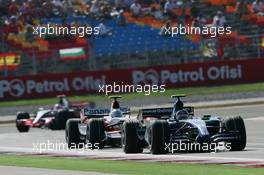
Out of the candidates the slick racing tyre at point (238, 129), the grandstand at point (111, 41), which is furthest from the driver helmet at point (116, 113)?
the grandstand at point (111, 41)

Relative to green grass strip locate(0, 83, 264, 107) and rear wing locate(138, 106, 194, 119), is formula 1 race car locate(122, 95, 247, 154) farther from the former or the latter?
green grass strip locate(0, 83, 264, 107)

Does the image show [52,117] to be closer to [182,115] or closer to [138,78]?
[138,78]

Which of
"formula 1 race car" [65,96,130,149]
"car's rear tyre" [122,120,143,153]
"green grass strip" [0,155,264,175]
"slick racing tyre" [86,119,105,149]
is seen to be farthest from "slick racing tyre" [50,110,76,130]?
"car's rear tyre" [122,120,143,153]

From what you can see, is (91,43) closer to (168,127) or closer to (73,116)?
(73,116)

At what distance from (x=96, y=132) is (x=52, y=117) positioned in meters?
9.98

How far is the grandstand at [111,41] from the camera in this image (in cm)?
3859

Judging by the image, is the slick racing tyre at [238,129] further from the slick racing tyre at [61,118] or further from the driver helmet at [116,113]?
the slick racing tyre at [61,118]

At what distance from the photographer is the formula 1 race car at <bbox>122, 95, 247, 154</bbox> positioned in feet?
52.0

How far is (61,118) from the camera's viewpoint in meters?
27.3

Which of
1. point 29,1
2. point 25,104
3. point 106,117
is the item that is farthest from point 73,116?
point 29,1

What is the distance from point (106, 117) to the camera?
19.8m

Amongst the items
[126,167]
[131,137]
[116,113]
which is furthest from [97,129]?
[126,167]

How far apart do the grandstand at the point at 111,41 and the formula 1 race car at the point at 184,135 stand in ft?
70.3

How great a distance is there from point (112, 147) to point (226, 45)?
21.5 meters
